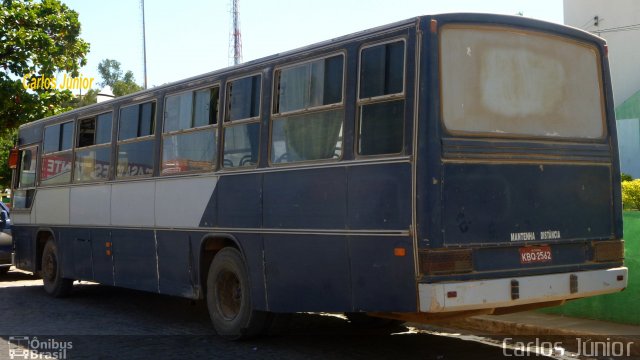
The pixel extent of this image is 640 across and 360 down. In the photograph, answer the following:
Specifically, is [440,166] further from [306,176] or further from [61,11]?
[61,11]

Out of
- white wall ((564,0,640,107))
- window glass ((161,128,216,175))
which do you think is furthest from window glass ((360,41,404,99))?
white wall ((564,0,640,107))

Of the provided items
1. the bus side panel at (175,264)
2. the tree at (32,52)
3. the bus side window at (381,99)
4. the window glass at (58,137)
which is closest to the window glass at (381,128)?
the bus side window at (381,99)

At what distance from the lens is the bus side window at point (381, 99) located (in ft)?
21.8

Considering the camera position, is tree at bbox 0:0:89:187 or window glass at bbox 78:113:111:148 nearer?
window glass at bbox 78:113:111:148

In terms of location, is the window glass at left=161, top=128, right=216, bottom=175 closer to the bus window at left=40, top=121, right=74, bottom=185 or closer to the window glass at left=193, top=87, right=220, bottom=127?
the window glass at left=193, top=87, right=220, bottom=127

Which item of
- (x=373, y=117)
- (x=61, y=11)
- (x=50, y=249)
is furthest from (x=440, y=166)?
(x=61, y=11)

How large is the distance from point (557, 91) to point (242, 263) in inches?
149

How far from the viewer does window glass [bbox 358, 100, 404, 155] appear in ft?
21.7

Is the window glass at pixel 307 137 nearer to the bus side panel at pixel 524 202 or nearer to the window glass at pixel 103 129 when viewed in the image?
the bus side panel at pixel 524 202

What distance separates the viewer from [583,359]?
7.61 m

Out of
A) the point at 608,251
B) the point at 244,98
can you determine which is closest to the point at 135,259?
the point at 244,98

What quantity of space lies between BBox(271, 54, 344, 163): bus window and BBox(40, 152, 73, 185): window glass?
6032mm

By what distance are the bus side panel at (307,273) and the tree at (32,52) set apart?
1721 cm

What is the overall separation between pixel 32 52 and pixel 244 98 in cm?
1641
